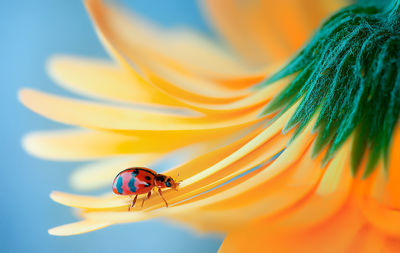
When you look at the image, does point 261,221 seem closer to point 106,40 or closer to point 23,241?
point 106,40

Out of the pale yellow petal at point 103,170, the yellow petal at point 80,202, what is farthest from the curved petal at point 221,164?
the pale yellow petal at point 103,170

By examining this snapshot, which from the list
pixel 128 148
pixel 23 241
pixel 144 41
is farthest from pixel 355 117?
pixel 23 241

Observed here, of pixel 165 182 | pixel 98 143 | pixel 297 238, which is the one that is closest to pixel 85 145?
pixel 98 143

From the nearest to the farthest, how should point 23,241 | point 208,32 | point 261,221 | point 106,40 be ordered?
point 261,221
point 106,40
point 23,241
point 208,32

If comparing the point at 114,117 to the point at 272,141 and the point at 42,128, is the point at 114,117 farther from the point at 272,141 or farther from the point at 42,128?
the point at 42,128

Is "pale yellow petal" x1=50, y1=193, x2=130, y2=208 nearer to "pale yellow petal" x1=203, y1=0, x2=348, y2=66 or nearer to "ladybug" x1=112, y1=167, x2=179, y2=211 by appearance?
"ladybug" x1=112, y1=167, x2=179, y2=211

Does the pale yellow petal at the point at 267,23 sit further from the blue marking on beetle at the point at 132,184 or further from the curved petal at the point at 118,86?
the blue marking on beetle at the point at 132,184
